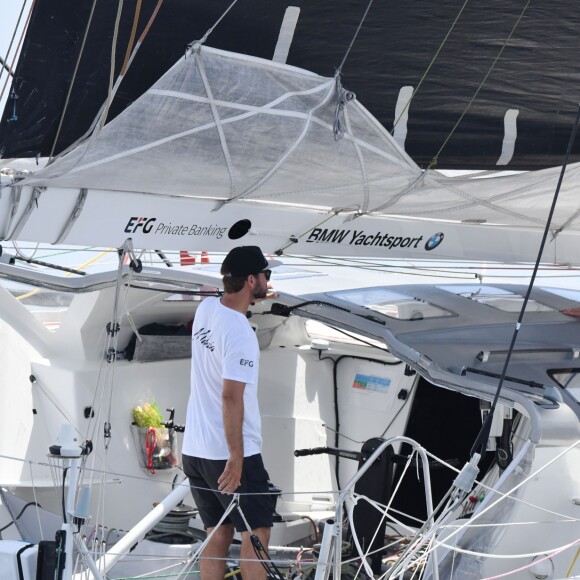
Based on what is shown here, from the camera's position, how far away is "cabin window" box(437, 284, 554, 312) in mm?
5727

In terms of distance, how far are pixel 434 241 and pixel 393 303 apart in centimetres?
39

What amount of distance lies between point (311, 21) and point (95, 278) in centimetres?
149

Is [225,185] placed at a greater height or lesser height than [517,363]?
greater

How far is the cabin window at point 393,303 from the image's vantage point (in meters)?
5.30

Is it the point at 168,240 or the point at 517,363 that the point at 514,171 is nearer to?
the point at 517,363

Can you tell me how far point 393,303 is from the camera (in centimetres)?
549

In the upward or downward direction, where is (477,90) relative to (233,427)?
upward

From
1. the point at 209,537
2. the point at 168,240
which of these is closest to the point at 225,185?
the point at 168,240

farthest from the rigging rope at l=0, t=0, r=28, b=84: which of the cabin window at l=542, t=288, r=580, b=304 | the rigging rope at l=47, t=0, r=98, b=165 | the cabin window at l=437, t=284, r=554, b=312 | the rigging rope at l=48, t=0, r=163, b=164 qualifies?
the cabin window at l=542, t=288, r=580, b=304

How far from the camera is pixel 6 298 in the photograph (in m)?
5.25

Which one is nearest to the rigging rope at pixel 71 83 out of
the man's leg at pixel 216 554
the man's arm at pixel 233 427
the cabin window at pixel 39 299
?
the man's arm at pixel 233 427

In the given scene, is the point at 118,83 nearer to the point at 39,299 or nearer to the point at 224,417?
the point at 224,417

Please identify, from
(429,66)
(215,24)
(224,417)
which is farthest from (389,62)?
(224,417)

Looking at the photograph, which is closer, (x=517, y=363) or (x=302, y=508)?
(x=517, y=363)
